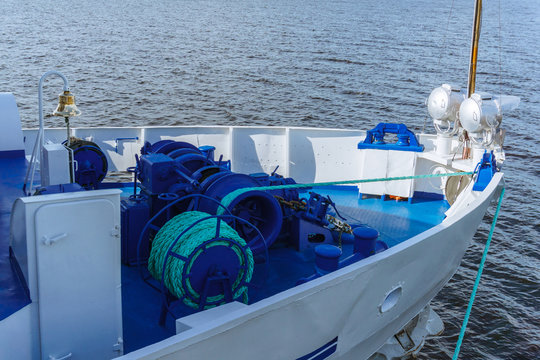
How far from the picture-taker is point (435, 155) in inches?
382

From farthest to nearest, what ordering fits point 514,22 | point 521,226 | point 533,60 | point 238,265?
point 514,22 < point 533,60 < point 521,226 < point 238,265

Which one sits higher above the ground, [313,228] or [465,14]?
[465,14]

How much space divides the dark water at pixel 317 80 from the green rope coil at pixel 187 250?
496cm

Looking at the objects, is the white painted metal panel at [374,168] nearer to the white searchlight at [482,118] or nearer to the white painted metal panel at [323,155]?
the white painted metal panel at [323,155]

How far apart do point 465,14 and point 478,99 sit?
186 feet

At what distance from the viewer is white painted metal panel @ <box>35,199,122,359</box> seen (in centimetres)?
409

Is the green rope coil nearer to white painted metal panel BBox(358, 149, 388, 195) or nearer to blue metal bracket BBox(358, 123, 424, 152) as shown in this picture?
white painted metal panel BBox(358, 149, 388, 195)

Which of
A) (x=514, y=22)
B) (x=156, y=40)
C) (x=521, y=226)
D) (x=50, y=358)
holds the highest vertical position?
(x=514, y=22)

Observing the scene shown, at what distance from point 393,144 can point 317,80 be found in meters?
17.7

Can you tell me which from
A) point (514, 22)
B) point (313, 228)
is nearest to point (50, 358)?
point (313, 228)

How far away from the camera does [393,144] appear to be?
988 centimetres

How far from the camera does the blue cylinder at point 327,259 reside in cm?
580

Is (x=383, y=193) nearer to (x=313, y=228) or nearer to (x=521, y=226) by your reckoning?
(x=313, y=228)

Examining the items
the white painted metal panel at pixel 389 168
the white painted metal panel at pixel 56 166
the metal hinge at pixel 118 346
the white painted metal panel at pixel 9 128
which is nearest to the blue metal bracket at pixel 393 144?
the white painted metal panel at pixel 389 168
